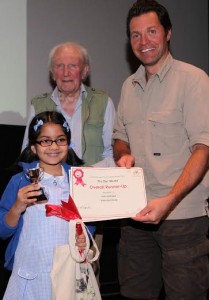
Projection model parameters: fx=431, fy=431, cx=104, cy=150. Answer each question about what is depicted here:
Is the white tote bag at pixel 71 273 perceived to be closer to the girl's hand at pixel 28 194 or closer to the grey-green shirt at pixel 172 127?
the girl's hand at pixel 28 194

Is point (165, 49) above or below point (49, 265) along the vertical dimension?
above

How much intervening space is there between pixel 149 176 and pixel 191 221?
0.33 metres

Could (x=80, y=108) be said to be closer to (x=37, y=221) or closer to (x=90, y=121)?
(x=90, y=121)

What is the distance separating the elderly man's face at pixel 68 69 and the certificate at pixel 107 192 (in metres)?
0.82

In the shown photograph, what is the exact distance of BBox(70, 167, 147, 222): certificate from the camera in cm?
217

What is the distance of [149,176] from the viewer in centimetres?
238

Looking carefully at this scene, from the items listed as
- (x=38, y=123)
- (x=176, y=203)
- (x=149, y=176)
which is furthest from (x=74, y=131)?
(x=176, y=203)

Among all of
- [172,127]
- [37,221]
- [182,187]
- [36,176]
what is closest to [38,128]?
[36,176]

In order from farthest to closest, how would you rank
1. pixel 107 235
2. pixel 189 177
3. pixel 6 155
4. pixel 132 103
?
1. pixel 107 235
2. pixel 6 155
3. pixel 132 103
4. pixel 189 177

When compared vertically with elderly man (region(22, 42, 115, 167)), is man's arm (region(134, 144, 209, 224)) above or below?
below

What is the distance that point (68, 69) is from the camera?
2842 mm

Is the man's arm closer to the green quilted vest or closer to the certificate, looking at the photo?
the certificate

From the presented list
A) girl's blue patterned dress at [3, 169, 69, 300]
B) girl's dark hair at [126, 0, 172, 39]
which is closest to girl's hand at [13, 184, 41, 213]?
girl's blue patterned dress at [3, 169, 69, 300]

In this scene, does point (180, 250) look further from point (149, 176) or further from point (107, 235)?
point (107, 235)
